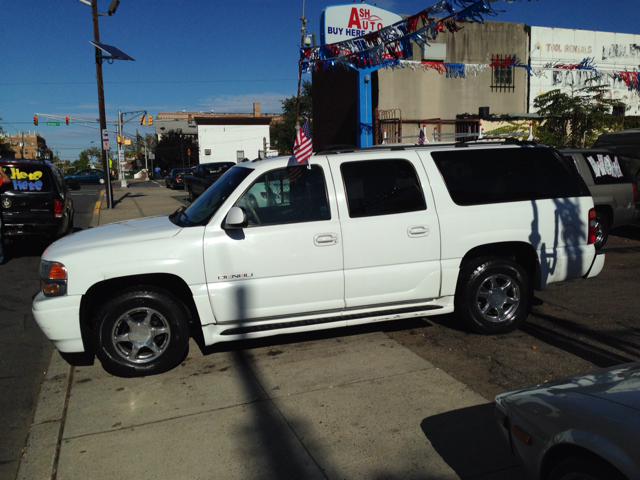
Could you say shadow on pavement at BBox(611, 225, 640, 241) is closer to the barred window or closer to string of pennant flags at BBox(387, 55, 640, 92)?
string of pennant flags at BBox(387, 55, 640, 92)

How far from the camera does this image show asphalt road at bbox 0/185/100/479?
3.79 m

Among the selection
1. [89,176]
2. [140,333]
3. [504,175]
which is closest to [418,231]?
[504,175]

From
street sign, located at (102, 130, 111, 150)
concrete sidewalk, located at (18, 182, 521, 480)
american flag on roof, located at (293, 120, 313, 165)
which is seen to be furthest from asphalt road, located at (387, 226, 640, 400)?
street sign, located at (102, 130, 111, 150)

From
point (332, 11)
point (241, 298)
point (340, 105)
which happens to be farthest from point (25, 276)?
point (340, 105)

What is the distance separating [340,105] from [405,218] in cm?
1958

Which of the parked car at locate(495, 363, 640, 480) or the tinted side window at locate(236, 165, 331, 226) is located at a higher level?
the tinted side window at locate(236, 165, 331, 226)

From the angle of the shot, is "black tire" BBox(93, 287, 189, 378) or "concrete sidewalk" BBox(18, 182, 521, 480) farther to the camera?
"black tire" BBox(93, 287, 189, 378)

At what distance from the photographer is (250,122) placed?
196 ft

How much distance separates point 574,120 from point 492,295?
16.6 metres

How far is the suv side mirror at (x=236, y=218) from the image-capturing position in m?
4.46

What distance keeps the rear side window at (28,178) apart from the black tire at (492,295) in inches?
332

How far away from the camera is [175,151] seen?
226ft

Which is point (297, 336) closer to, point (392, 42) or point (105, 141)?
point (392, 42)

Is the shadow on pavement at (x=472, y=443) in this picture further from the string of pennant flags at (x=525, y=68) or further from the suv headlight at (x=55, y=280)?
the string of pennant flags at (x=525, y=68)
